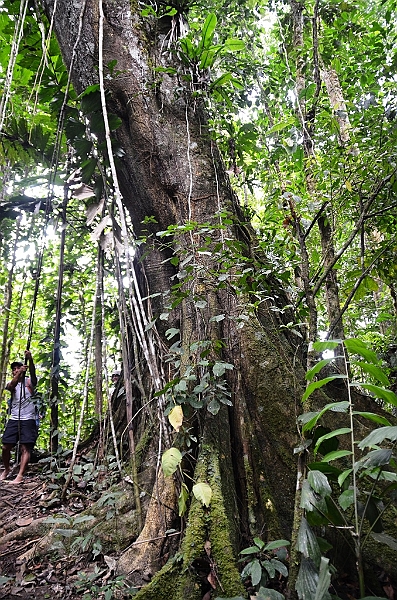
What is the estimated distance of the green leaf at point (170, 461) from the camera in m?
1.83

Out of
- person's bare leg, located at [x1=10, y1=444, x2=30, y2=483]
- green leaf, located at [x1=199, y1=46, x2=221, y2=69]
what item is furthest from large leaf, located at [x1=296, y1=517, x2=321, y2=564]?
person's bare leg, located at [x1=10, y1=444, x2=30, y2=483]

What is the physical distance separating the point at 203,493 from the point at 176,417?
1.17ft

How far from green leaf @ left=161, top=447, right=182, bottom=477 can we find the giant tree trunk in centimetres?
23

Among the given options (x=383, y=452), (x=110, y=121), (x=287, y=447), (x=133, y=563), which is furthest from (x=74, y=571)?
(x=110, y=121)

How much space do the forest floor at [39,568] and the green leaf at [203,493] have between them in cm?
59

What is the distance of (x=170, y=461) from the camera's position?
184cm

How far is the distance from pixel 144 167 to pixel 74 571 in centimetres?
264

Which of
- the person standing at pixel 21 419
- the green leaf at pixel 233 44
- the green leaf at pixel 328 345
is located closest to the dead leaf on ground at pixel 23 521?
the person standing at pixel 21 419

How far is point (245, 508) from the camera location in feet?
6.79

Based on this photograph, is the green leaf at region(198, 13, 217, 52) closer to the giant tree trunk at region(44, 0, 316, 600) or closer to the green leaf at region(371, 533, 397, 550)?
the giant tree trunk at region(44, 0, 316, 600)

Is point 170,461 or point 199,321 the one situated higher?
point 199,321

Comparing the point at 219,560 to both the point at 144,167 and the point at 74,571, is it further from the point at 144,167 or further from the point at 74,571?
the point at 144,167

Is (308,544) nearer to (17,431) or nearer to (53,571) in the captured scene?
(53,571)

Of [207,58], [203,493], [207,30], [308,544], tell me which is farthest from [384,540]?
[207,30]
